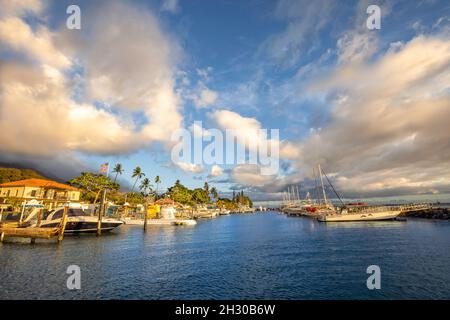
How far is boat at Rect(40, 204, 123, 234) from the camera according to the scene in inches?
1759

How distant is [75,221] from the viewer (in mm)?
46719

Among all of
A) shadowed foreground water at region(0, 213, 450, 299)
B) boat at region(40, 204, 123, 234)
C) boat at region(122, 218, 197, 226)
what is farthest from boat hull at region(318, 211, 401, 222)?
boat at region(40, 204, 123, 234)

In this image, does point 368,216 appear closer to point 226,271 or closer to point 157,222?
point 157,222

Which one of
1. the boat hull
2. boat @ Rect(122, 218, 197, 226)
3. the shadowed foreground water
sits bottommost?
the shadowed foreground water

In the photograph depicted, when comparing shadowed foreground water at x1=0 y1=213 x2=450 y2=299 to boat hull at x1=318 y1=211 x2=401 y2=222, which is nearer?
shadowed foreground water at x1=0 y1=213 x2=450 y2=299

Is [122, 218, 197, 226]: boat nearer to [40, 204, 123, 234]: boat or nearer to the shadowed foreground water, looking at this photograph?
[40, 204, 123, 234]: boat

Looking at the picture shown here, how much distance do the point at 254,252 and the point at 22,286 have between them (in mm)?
24788

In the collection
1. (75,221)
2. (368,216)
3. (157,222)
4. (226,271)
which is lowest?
(226,271)

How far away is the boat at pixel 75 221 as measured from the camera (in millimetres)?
44688

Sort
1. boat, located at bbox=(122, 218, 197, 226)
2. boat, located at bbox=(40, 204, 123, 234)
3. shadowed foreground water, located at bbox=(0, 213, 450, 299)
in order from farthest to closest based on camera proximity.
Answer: boat, located at bbox=(122, 218, 197, 226), boat, located at bbox=(40, 204, 123, 234), shadowed foreground water, located at bbox=(0, 213, 450, 299)

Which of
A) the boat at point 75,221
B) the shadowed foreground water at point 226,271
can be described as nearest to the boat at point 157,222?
the boat at point 75,221

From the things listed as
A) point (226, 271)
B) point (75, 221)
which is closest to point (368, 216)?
point (226, 271)
